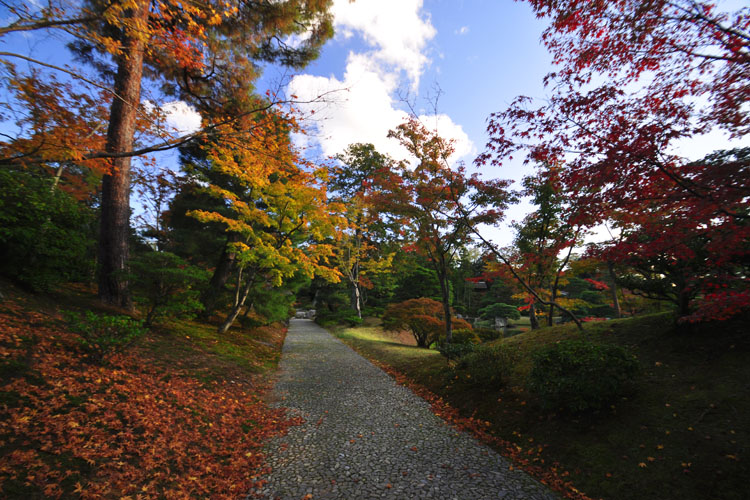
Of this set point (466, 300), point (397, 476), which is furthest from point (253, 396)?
point (466, 300)

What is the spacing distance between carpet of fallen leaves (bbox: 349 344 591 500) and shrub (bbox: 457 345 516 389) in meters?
0.84

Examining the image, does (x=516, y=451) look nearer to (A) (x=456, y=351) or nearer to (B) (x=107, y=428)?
(A) (x=456, y=351)

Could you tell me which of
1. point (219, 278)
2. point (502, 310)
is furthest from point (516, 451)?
point (502, 310)

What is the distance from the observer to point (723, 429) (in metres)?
3.00

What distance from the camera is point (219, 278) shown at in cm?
1137

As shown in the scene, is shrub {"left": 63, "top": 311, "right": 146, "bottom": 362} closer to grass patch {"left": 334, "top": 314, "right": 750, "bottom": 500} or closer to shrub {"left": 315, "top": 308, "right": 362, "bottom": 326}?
grass patch {"left": 334, "top": 314, "right": 750, "bottom": 500}

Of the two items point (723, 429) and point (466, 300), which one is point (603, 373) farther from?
point (466, 300)

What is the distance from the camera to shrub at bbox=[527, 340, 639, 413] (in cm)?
370

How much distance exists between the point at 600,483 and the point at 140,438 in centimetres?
508

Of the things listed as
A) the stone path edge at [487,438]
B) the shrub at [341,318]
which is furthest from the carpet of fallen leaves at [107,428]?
the shrub at [341,318]

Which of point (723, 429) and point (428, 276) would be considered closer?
point (723, 429)

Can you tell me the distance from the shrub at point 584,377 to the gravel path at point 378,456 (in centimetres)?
124

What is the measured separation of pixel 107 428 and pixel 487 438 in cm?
484

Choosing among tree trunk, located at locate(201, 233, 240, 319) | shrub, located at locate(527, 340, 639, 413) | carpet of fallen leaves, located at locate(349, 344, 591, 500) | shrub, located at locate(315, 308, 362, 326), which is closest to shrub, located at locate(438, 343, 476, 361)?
carpet of fallen leaves, located at locate(349, 344, 591, 500)
